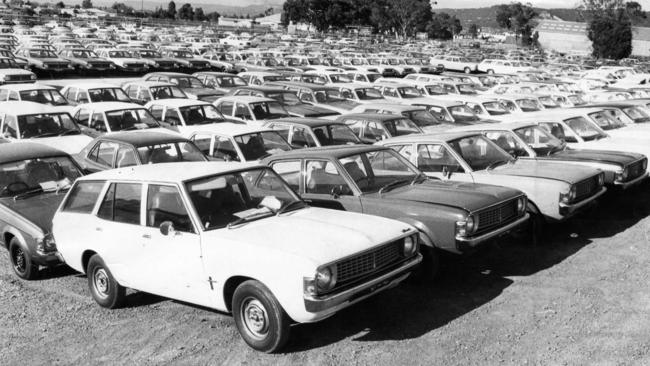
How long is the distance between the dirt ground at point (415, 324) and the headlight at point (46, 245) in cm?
43

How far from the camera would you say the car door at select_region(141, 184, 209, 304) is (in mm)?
5625

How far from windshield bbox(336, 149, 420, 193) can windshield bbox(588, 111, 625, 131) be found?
7000 mm

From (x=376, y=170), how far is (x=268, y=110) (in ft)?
25.9

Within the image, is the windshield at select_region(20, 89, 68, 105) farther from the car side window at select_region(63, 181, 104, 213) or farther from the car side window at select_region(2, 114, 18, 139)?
the car side window at select_region(63, 181, 104, 213)

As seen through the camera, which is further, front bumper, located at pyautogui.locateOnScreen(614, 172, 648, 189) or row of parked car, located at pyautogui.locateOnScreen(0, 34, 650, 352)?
front bumper, located at pyautogui.locateOnScreen(614, 172, 648, 189)

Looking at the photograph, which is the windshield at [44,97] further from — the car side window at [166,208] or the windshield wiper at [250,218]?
the windshield wiper at [250,218]

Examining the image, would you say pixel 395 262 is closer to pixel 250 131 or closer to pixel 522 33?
pixel 250 131

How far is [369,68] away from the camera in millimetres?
35969

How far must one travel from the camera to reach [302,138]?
39.1ft

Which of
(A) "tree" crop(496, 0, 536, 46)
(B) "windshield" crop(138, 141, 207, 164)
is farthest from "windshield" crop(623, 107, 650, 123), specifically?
(A) "tree" crop(496, 0, 536, 46)

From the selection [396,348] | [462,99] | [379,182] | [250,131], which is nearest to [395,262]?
[396,348]

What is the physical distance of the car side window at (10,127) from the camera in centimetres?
1185

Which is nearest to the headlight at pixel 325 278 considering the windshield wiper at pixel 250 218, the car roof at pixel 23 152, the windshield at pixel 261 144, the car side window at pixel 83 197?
the windshield wiper at pixel 250 218

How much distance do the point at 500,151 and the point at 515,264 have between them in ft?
7.15
